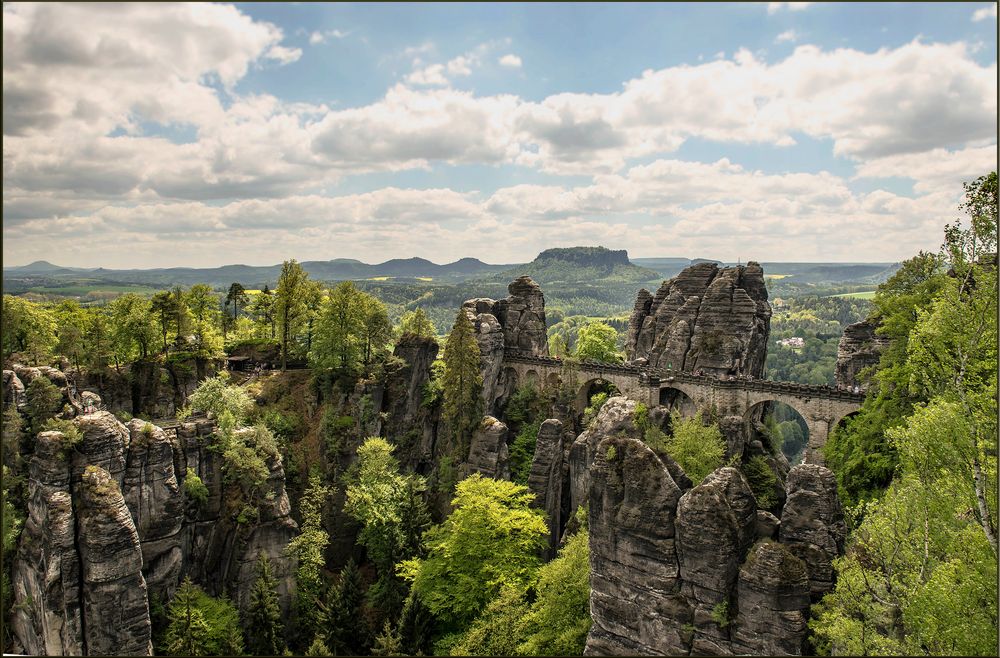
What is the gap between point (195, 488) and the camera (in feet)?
122

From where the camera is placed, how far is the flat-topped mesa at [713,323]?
186 feet

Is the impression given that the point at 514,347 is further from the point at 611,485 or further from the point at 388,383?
the point at 611,485

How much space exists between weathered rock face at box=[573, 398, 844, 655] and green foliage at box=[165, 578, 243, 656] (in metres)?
21.1

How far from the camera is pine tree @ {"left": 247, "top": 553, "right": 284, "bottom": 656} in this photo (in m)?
34.2

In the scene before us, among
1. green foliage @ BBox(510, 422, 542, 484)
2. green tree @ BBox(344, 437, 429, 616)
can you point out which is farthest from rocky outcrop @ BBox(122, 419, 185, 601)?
green foliage @ BBox(510, 422, 542, 484)

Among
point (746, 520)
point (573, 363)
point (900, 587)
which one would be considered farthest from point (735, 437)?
point (900, 587)

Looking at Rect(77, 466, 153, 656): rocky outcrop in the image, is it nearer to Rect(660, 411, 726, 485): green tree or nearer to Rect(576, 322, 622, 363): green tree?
Rect(660, 411, 726, 485): green tree

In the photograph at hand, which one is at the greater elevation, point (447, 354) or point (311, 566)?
point (447, 354)

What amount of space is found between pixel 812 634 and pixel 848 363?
34.9m

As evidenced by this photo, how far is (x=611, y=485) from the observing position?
2562cm

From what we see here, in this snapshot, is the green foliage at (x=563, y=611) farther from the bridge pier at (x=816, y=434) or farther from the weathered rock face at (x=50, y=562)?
the bridge pier at (x=816, y=434)

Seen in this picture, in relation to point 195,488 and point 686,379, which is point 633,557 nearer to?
point 195,488

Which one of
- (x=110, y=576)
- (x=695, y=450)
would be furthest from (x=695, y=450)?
(x=110, y=576)

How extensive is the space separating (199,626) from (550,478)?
76.8 ft
